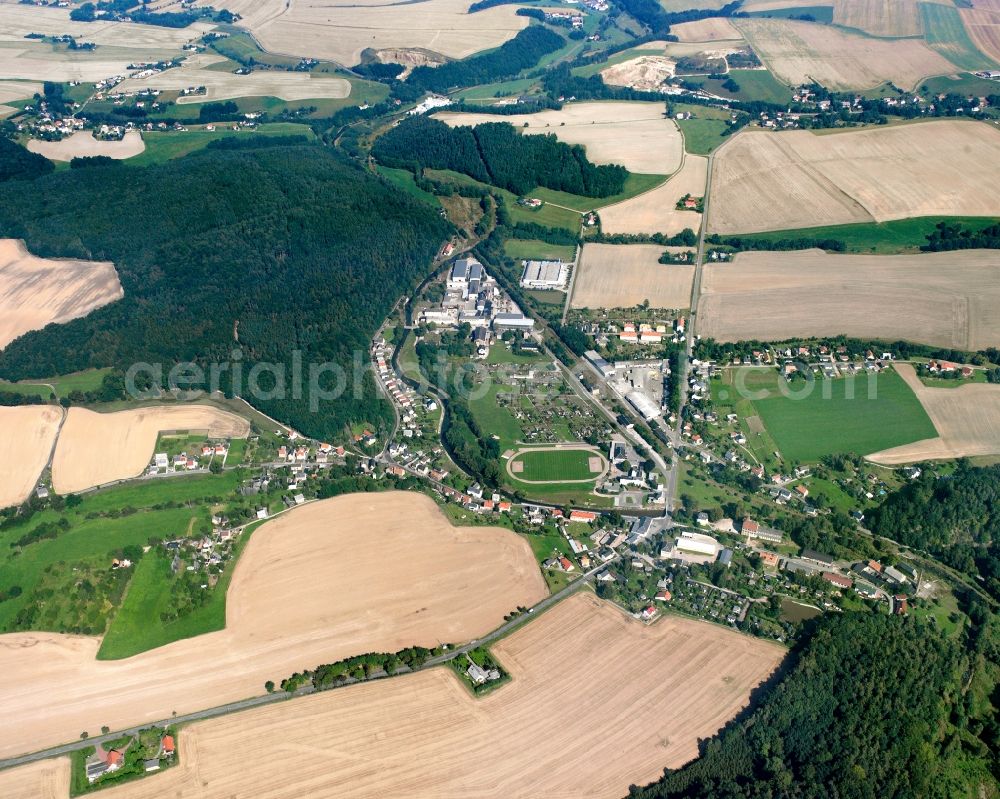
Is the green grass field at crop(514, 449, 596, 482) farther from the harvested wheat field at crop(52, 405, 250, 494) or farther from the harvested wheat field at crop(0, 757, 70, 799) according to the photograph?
the harvested wheat field at crop(0, 757, 70, 799)

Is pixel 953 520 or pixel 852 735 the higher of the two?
pixel 953 520

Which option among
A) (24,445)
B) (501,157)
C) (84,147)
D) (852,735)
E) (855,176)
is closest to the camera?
(852,735)

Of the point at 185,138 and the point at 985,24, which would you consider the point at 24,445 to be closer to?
the point at 185,138

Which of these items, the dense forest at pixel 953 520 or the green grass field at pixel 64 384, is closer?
the dense forest at pixel 953 520

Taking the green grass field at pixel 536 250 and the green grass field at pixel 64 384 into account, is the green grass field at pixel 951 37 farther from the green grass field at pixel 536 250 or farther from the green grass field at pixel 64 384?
the green grass field at pixel 64 384

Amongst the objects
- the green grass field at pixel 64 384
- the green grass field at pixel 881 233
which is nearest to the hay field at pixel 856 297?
the green grass field at pixel 881 233

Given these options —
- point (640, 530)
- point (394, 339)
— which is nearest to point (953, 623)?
point (640, 530)

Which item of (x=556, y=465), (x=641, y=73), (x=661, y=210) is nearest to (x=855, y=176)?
(x=661, y=210)

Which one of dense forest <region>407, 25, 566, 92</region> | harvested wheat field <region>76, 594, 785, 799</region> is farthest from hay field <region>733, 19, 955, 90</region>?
harvested wheat field <region>76, 594, 785, 799</region>
